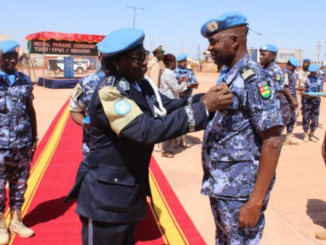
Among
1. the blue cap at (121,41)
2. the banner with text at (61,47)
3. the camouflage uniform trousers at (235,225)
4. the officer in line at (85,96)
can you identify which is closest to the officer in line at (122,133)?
the blue cap at (121,41)

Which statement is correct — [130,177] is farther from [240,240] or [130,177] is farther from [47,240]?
[47,240]

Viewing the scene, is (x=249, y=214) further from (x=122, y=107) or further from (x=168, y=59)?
(x=168, y=59)

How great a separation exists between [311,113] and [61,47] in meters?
19.5

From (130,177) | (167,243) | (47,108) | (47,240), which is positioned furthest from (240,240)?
(47,108)

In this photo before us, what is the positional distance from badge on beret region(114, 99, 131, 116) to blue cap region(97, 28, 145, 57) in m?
0.29

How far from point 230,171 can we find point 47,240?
247 centimetres

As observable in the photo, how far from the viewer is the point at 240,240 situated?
229 centimetres

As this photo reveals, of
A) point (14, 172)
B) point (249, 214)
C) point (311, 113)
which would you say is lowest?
point (311, 113)

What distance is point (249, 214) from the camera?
2152 millimetres

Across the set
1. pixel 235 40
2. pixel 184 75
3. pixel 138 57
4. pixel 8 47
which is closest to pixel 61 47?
pixel 184 75

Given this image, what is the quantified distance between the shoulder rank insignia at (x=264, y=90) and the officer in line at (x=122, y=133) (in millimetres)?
199

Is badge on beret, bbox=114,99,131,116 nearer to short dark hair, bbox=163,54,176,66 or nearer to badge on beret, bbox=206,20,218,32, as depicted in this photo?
badge on beret, bbox=206,20,218,32

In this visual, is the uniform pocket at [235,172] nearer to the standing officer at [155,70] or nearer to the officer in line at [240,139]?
the officer in line at [240,139]

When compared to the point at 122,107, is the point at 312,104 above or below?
below
